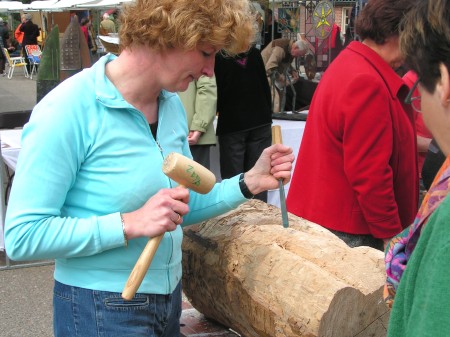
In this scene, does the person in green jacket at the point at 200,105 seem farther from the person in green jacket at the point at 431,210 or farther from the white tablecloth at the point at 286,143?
the person in green jacket at the point at 431,210

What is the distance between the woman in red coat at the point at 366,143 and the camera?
233cm

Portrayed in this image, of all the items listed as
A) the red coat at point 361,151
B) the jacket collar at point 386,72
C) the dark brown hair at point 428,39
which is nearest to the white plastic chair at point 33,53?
the red coat at point 361,151

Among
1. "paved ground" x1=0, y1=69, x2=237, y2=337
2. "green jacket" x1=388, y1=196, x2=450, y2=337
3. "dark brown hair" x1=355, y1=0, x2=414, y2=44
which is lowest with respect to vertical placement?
"paved ground" x1=0, y1=69, x2=237, y2=337

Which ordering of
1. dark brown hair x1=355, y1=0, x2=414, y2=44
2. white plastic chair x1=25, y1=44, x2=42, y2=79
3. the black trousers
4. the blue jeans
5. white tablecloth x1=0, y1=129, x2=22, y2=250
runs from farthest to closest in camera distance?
white plastic chair x1=25, y1=44, x2=42, y2=79, the black trousers, white tablecloth x1=0, y1=129, x2=22, y2=250, dark brown hair x1=355, y1=0, x2=414, y2=44, the blue jeans

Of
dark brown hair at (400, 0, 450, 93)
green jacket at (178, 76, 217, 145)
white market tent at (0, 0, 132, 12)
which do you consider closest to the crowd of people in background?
dark brown hair at (400, 0, 450, 93)

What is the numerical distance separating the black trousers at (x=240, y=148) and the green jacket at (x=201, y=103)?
0.29 m

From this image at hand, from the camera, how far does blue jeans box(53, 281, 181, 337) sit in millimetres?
1636

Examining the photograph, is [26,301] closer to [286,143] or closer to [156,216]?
[286,143]

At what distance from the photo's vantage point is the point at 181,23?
158cm

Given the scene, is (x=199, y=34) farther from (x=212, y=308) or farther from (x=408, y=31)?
(x=212, y=308)

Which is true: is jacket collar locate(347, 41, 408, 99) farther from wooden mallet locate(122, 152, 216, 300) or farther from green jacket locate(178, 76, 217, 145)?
green jacket locate(178, 76, 217, 145)

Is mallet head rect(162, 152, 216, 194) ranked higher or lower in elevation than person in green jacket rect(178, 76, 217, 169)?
higher

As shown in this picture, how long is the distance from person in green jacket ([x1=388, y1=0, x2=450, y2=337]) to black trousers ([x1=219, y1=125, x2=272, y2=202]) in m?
3.72

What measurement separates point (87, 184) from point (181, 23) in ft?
1.53
